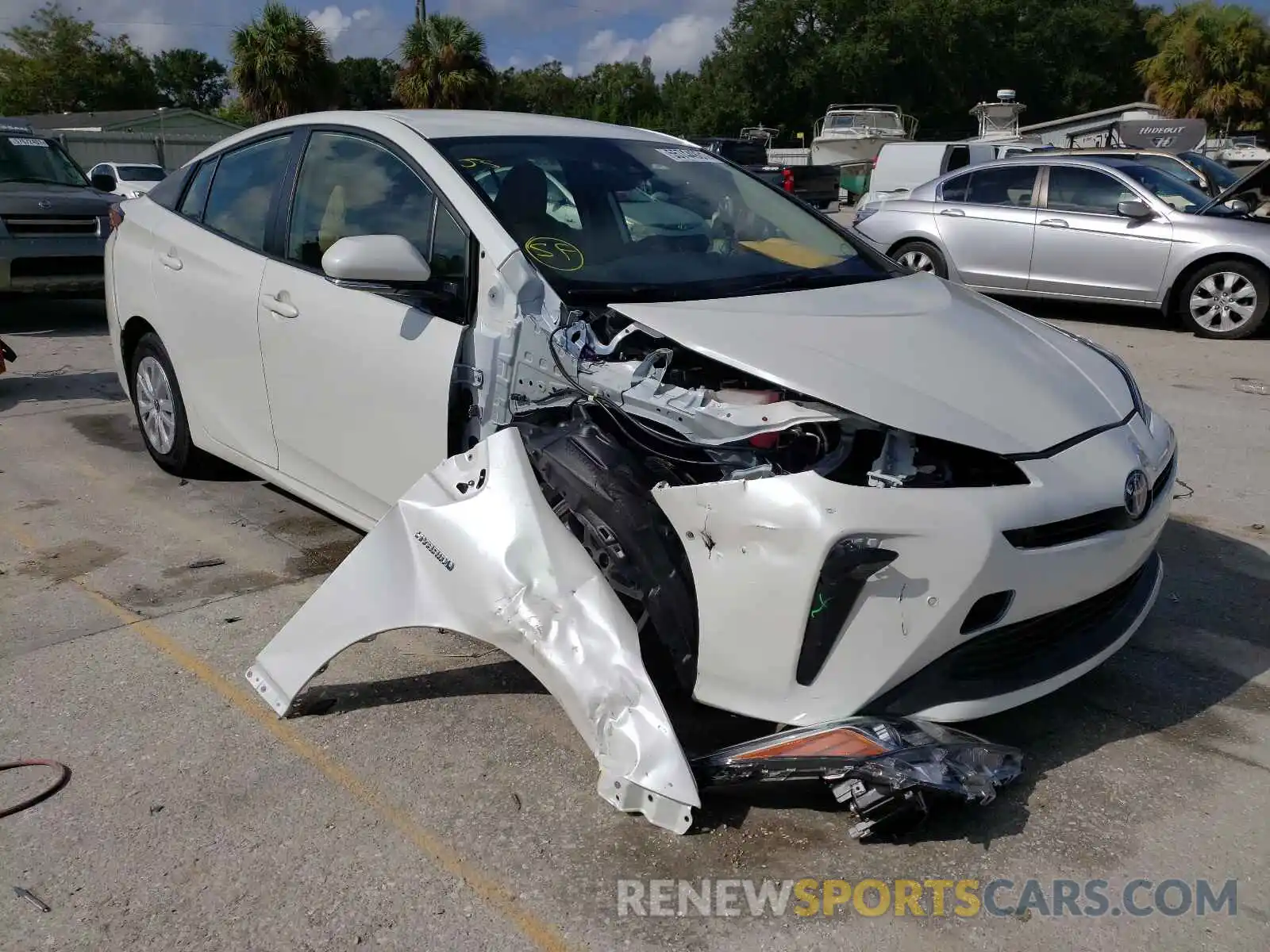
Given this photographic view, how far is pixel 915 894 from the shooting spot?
2.68m

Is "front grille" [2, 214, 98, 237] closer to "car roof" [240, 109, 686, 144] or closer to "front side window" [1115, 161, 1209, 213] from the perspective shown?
"car roof" [240, 109, 686, 144]

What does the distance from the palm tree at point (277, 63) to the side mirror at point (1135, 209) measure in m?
25.5

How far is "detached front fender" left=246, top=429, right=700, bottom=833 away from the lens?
111 inches

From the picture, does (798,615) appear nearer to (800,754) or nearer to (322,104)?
(800,754)

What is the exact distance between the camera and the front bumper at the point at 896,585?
2.71 meters

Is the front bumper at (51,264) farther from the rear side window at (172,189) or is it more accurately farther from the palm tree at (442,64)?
the palm tree at (442,64)

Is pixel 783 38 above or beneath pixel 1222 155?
above

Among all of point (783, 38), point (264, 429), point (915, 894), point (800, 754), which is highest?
point (783, 38)

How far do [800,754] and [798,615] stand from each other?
35 cm

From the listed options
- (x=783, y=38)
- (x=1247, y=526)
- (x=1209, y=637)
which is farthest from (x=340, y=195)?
(x=783, y=38)

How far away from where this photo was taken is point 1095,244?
10461 mm

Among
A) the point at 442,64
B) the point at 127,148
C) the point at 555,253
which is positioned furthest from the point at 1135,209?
the point at 127,148

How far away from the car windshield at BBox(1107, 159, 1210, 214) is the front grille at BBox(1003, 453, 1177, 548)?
8297mm

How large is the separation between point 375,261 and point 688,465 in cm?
121
